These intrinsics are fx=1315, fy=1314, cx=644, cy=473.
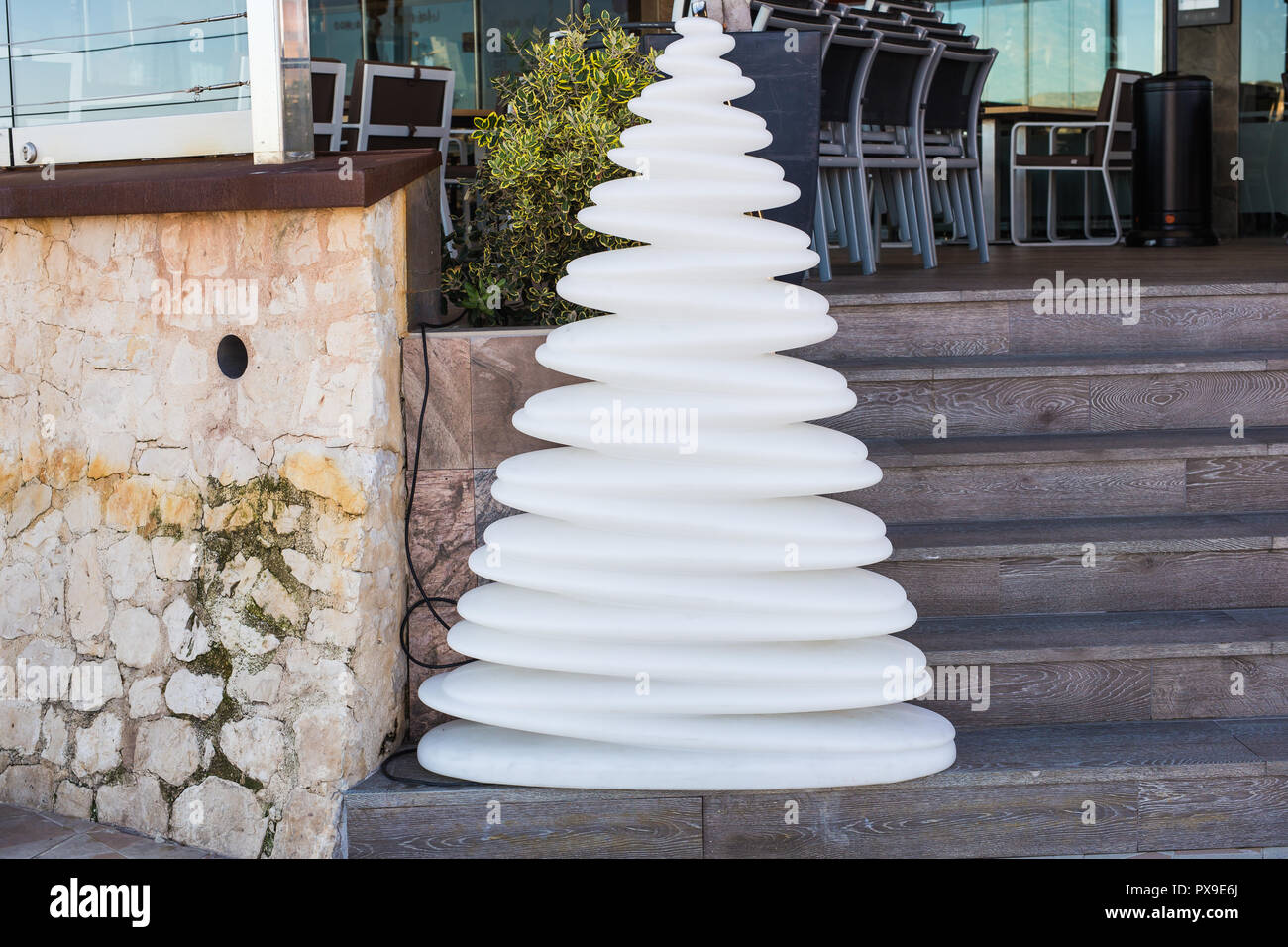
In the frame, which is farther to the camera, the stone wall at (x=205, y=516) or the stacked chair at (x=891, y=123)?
the stacked chair at (x=891, y=123)

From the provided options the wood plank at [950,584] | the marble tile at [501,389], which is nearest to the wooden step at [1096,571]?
the wood plank at [950,584]

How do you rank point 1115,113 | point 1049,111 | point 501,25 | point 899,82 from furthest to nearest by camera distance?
point 1049,111 → point 501,25 → point 1115,113 → point 899,82

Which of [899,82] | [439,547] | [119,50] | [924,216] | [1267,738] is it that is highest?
[899,82]

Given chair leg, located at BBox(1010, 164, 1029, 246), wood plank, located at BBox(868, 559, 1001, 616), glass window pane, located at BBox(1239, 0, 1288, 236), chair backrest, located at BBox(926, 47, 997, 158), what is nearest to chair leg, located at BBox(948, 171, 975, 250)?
chair backrest, located at BBox(926, 47, 997, 158)

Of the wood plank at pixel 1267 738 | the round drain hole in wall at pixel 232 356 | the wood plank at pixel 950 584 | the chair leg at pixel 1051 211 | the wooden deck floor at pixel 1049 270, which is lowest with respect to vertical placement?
the wood plank at pixel 1267 738

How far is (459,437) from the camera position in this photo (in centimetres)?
267

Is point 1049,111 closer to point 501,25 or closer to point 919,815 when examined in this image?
point 501,25

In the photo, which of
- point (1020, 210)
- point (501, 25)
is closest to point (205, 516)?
point (1020, 210)

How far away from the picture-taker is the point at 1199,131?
22.2ft

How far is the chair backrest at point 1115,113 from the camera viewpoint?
764 centimetres

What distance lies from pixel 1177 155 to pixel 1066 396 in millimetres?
4195

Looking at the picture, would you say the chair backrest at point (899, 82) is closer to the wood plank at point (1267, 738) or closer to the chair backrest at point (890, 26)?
the chair backrest at point (890, 26)

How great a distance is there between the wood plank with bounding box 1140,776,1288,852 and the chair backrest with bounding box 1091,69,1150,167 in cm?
589

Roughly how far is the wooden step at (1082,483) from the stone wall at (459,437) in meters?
0.86
